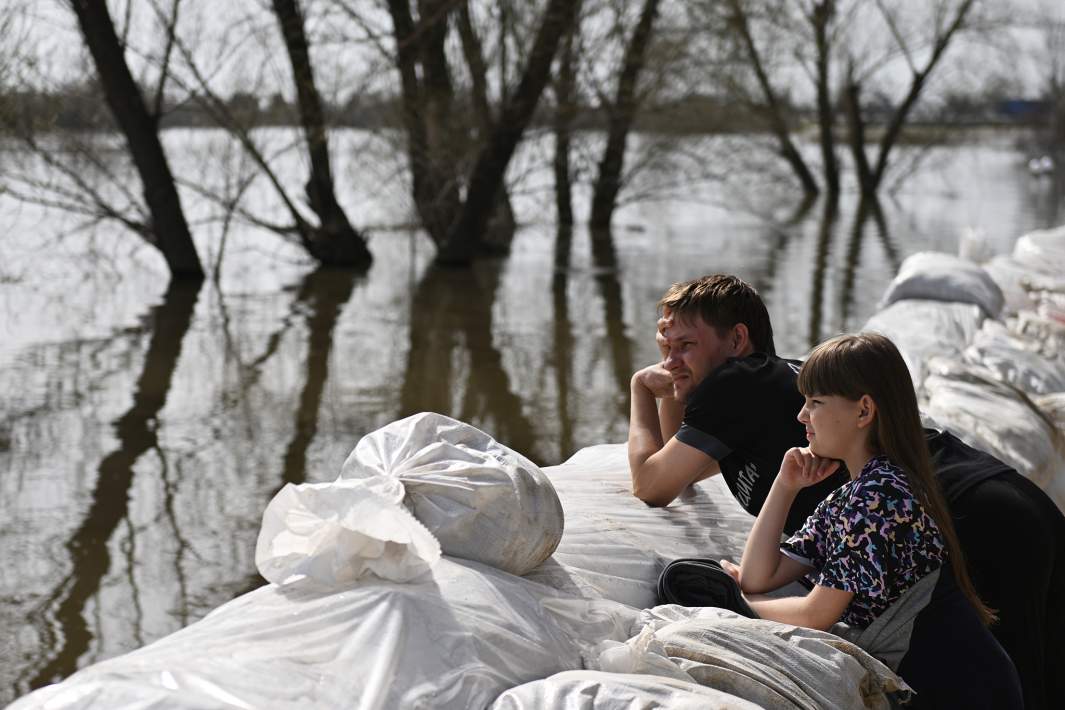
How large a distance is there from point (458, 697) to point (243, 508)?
11.1 feet

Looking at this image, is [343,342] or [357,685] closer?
[357,685]

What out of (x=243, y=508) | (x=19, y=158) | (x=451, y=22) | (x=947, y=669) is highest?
(x=451, y=22)

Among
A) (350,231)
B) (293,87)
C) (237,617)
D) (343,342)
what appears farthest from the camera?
(350,231)

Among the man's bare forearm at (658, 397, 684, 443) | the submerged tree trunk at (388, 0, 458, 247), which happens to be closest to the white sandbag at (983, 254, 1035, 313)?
the man's bare forearm at (658, 397, 684, 443)

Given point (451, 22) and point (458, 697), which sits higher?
point (451, 22)

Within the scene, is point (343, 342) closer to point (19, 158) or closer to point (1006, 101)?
point (19, 158)

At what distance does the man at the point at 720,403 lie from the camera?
10.2 ft

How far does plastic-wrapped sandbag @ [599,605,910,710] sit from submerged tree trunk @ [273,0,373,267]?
11.1 metres

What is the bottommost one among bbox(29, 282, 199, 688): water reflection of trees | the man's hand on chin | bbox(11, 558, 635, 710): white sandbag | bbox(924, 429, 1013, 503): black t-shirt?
bbox(29, 282, 199, 688): water reflection of trees

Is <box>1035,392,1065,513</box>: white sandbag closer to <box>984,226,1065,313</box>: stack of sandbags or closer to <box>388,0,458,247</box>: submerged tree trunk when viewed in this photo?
<box>984,226,1065,313</box>: stack of sandbags

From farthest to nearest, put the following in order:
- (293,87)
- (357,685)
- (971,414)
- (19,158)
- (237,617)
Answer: (293,87), (19,158), (971,414), (237,617), (357,685)

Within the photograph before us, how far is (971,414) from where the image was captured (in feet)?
15.6

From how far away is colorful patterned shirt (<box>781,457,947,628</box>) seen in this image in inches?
97.0

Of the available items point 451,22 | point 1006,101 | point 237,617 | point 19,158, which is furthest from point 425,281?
point 1006,101
